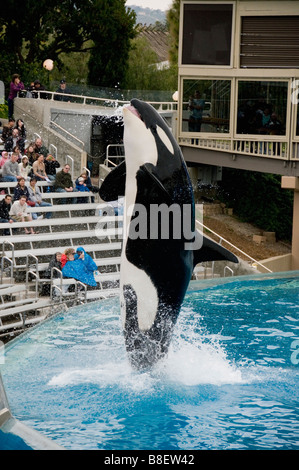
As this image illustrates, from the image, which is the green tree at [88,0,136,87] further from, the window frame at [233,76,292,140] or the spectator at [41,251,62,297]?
the spectator at [41,251,62,297]

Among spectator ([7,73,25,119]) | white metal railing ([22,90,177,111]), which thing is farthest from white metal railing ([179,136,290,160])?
spectator ([7,73,25,119])

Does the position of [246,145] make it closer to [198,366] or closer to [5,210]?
[5,210]

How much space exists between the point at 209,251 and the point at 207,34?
50.6 ft

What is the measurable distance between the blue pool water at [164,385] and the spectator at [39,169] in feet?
21.3

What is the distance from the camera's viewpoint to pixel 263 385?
977 centimetres

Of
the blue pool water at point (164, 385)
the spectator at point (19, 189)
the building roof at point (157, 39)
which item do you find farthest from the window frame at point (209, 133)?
the building roof at point (157, 39)

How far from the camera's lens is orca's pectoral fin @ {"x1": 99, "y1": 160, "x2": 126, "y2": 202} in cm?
927

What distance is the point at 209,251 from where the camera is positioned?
912 cm

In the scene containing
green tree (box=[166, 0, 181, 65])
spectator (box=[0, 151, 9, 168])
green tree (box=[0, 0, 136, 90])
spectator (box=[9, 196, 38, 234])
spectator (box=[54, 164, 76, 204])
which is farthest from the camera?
green tree (box=[166, 0, 181, 65])

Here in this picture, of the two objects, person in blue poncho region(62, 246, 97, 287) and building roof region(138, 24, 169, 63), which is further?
building roof region(138, 24, 169, 63)

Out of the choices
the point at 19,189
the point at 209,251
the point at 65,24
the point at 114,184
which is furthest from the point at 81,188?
the point at 65,24

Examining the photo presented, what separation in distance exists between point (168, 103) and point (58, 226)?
903cm

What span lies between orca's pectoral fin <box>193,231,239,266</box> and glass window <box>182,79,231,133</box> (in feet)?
47.5

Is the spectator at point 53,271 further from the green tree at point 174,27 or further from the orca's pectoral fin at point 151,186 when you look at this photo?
the green tree at point 174,27
